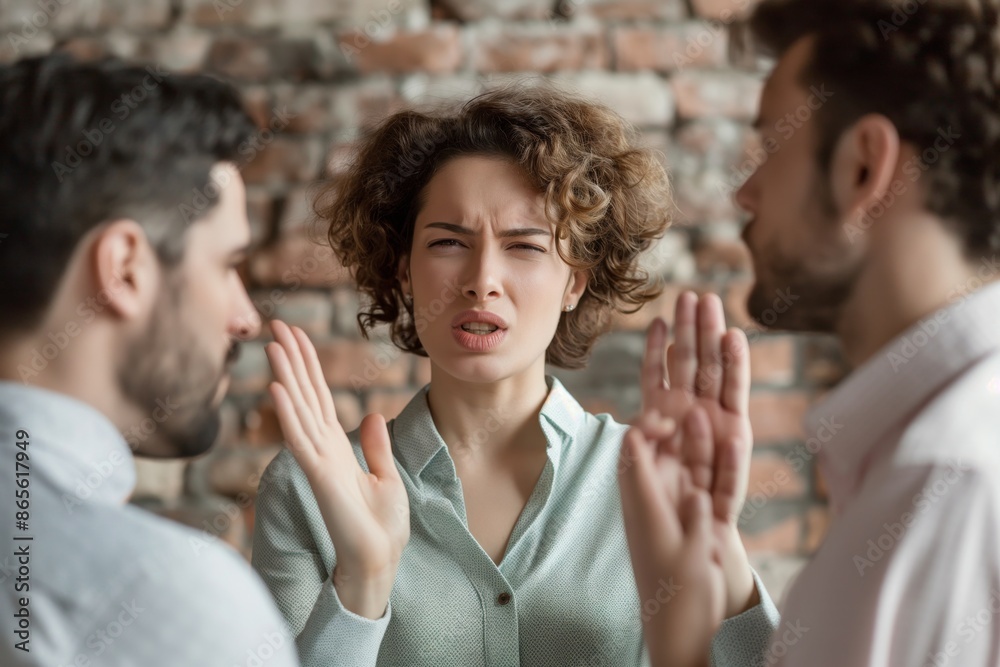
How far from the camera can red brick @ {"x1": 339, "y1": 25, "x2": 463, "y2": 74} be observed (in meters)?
1.52

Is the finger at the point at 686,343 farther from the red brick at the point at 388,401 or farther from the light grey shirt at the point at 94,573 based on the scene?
the red brick at the point at 388,401

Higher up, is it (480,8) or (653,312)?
(480,8)

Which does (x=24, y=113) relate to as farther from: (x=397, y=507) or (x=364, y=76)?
(x=364, y=76)

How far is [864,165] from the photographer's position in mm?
667

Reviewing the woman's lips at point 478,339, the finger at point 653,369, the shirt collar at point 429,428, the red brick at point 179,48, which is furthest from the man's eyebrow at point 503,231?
the red brick at point 179,48

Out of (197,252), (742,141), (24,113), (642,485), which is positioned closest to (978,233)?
(642,485)

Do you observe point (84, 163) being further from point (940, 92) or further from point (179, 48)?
point (179, 48)

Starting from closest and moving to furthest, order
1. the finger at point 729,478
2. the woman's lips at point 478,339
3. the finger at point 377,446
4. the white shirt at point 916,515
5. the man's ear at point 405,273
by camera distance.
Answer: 1. the white shirt at point 916,515
2. the finger at point 729,478
3. the finger at point 377,446
4. the woman's lips at point 478,339
5. the man's ear at point 405,273

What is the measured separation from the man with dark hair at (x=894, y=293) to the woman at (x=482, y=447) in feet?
1.01

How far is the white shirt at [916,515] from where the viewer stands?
0.58 m

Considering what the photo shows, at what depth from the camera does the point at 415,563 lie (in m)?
1.08

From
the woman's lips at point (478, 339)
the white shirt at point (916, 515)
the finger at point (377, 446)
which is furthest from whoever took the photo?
the woman's lips at point (478, 339)

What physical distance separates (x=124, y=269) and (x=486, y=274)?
0.47 m
